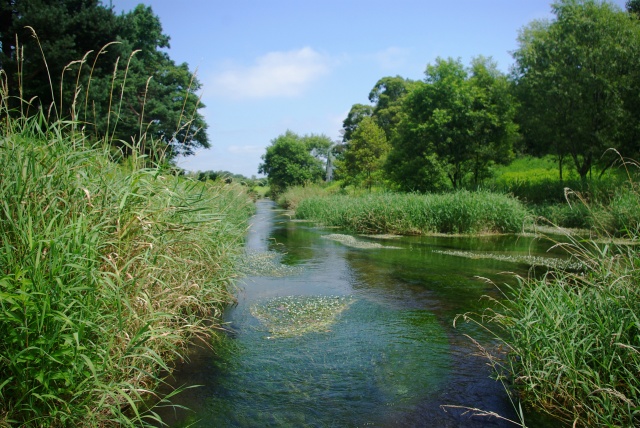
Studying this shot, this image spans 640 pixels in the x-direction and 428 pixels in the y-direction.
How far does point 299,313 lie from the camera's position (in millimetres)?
7160

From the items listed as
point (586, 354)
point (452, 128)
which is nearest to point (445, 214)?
point (452, 128)

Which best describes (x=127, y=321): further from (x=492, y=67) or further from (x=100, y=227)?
(x=492, y=67)

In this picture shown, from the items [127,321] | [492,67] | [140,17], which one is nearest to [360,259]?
[127,321]

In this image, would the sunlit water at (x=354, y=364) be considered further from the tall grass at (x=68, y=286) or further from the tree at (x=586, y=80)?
the tree at (x=586, y=80)

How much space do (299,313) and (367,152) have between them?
3140 centimetres

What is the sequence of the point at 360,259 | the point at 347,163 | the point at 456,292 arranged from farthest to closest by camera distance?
the point at 347,163
the point at 360,259
the point at 456,292

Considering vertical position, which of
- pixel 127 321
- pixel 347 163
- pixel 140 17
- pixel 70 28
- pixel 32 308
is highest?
pixel 140 17

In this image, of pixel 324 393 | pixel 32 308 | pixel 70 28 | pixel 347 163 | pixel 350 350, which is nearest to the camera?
pixel 32 308

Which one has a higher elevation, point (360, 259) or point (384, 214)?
point (384, 214)

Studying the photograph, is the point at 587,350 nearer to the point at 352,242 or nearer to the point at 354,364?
the point at 354,364

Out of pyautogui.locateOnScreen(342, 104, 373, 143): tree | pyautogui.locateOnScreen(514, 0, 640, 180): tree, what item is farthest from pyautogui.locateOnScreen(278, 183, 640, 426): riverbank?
pyautogui.locateOnScreen(342, 104, 373, 143): tree

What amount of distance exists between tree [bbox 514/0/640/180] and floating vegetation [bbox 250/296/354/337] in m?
21.1

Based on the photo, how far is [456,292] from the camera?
8688mm

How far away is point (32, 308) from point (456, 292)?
7638mm
